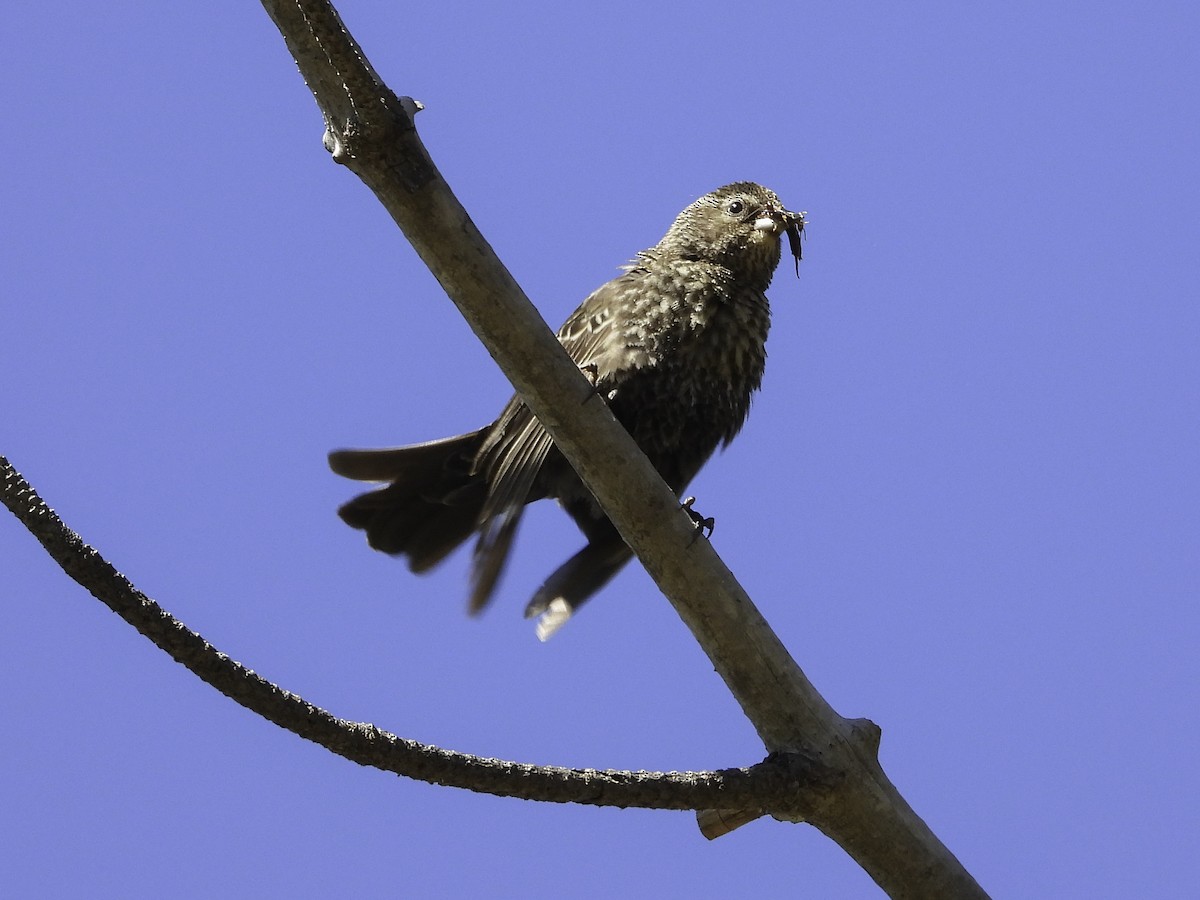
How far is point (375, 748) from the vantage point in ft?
8.83

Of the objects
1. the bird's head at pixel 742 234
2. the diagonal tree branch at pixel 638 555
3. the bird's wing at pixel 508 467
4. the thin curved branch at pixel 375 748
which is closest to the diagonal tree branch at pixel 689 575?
the diagonal tree branch at pixel 638 555

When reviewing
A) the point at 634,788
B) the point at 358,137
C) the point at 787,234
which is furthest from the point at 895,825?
the point at 787,234

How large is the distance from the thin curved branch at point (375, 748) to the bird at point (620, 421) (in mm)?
1400

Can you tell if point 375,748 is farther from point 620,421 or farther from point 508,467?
point 620,421

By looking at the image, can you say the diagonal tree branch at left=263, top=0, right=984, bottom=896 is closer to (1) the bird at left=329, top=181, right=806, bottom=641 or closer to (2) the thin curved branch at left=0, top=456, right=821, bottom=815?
(2) the thin curved branch at left=0, top=456, right=821, bottom=815

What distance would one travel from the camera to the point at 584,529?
15.2 ft

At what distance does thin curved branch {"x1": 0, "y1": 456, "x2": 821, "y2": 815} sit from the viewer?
2426 millimetres

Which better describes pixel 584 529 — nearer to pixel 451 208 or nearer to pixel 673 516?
pixel 673 516

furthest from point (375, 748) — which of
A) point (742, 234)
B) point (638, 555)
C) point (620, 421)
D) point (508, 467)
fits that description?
point (742, 234)

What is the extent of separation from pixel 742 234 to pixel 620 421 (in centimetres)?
99

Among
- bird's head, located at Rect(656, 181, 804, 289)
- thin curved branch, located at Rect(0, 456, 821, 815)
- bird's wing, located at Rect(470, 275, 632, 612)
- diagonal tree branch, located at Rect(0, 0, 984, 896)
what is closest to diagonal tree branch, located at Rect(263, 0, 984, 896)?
diagonal tree branch, located at Rect(0, 0, 984, 896)

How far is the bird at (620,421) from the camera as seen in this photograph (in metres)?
4.38

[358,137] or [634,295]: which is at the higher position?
[634,295]

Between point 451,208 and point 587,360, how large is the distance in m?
1.61
